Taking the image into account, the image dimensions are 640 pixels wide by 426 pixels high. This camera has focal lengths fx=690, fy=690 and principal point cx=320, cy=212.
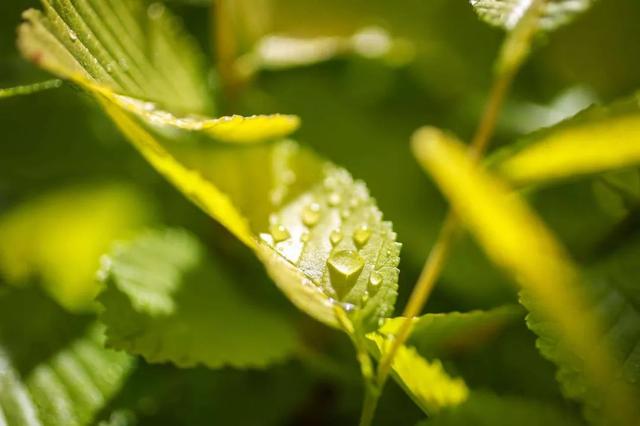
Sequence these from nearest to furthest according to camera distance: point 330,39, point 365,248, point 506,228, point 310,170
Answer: point 506,228 < point 365,248 < point 310,170 < point 330,39

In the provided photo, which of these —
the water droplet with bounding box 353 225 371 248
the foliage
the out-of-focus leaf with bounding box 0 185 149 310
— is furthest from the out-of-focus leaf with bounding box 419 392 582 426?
the out-of-focus leaf with bounding box 0 185 149 310

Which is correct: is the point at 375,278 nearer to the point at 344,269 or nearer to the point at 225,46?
the point at 344,269

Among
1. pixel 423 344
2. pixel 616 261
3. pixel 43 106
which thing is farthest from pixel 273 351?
pixel 43 106

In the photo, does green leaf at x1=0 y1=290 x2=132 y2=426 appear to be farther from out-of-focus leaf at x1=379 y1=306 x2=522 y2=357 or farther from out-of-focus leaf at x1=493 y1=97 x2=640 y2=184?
out-of-focus leaf at x1=493 y1=97 x2=640 y2=184

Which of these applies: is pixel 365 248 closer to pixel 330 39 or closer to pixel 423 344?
pixel 423 344

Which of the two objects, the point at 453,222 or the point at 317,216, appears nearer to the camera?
the point at 453,222

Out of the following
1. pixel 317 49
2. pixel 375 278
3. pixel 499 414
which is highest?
pixel 317 49

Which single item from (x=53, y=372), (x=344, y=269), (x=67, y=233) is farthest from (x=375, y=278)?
(x=67, y=233)
